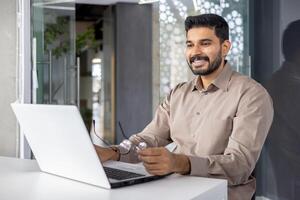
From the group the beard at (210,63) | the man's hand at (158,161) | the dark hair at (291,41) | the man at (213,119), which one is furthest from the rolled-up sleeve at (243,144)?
the dark hair at (291,41)

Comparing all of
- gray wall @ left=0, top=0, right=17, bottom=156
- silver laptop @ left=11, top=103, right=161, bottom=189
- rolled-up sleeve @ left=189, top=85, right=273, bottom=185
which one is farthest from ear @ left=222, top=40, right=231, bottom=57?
gray wall @ left=0, top=0, right=17, bottom=156

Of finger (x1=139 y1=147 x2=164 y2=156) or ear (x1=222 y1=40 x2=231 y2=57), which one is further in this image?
ear (x1=222 y1=40 x2=231 y2=57)

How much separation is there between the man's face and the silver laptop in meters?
0.64

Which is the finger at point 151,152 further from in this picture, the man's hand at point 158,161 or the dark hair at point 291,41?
the dark hair at point 291,41

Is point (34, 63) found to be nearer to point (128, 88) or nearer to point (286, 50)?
point (286, 50)

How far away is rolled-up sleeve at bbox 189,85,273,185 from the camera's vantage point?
51.7 inches

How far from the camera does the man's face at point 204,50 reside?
1.71 meters

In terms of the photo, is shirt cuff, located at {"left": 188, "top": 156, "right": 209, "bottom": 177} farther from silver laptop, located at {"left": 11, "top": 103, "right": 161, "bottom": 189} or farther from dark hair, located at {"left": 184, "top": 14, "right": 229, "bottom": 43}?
dark hair, located at {"left": 184, "top": 14, "right": 229, "bottom": 43}

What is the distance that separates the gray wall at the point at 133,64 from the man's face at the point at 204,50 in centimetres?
395

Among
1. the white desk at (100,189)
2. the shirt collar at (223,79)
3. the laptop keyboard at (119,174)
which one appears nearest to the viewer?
the white desk at (100,189)

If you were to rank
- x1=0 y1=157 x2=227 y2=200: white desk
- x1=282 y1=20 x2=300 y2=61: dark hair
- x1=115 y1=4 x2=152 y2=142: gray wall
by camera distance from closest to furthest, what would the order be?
x1=0 y1=157 x2=227 y2=200: white desk, x1=282 y1=20 x2=300 y2=61: dark hair, x1=115 y1=4 x2=152 y2=142: gray wall

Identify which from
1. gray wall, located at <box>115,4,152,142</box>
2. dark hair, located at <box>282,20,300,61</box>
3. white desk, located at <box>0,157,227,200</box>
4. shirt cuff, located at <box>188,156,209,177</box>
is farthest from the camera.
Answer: gray wall, located at <box>115,4,152,142</box>

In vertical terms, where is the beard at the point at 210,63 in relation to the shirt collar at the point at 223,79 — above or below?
above

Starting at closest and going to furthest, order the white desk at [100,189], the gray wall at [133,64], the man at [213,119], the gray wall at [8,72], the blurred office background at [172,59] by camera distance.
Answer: the white desk at [100,189]
the man at [213,119]
the blurred office background at [172,59]
the gray wall at [8,72]
the gray wall at [133,64]
